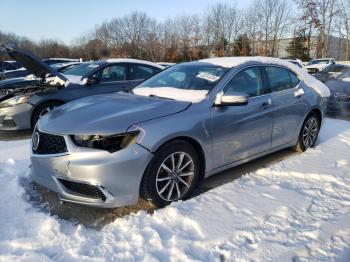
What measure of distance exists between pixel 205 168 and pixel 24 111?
4355mm

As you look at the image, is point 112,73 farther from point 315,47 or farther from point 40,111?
point 315,47

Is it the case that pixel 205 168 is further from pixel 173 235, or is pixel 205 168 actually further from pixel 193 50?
pixel 193 50

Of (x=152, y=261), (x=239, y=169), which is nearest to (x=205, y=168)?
(x=239, y=169)

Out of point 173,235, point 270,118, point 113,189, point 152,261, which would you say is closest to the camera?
point 152,261

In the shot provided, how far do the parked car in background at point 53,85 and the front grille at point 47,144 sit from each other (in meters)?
2.96

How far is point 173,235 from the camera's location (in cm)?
325

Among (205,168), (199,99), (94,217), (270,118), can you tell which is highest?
(199,99)

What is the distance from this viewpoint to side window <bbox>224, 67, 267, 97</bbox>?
14.8 ft

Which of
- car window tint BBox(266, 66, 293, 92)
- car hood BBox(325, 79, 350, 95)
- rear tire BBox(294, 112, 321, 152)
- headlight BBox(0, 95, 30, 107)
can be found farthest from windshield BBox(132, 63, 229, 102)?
car hood BBox(325, 79, 350, 95)

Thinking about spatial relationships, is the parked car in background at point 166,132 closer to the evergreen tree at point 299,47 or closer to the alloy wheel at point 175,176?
the alloy wheel at point 175,176

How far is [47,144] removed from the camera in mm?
3734

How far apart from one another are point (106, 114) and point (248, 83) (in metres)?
1.92

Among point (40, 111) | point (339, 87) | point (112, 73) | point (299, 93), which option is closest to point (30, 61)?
point (40, 111)

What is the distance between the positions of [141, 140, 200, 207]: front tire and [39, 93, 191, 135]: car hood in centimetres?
38
